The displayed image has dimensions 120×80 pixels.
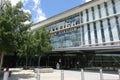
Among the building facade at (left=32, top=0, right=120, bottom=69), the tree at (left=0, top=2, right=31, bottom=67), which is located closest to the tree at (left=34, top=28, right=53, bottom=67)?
the building facade at (left=32, top=0, right=120, bottom=69)

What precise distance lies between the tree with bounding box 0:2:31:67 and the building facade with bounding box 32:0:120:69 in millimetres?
12733

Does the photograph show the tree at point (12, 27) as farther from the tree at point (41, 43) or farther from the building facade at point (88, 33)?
the building facade at point (88, 33)

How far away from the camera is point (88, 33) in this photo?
41.4 metres

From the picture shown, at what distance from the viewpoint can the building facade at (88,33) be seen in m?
32.4

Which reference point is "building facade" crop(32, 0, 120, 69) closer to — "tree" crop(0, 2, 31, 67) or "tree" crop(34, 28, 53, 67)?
"tree" crop(34, 28, 53, 67)

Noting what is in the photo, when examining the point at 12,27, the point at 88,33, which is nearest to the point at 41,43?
the point at 12,27

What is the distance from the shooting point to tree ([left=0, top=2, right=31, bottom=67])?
17750 millimetres

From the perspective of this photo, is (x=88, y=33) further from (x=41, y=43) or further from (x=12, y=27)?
(x=12, y=27)

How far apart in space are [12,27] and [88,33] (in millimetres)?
25813

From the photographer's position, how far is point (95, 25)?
133 feet

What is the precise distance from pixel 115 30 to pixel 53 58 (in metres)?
14.3

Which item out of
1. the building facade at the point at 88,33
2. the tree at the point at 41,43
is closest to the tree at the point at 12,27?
the tree at the point at 41,43

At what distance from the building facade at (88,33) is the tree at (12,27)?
12733mm

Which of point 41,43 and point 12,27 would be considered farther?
point 41,43
